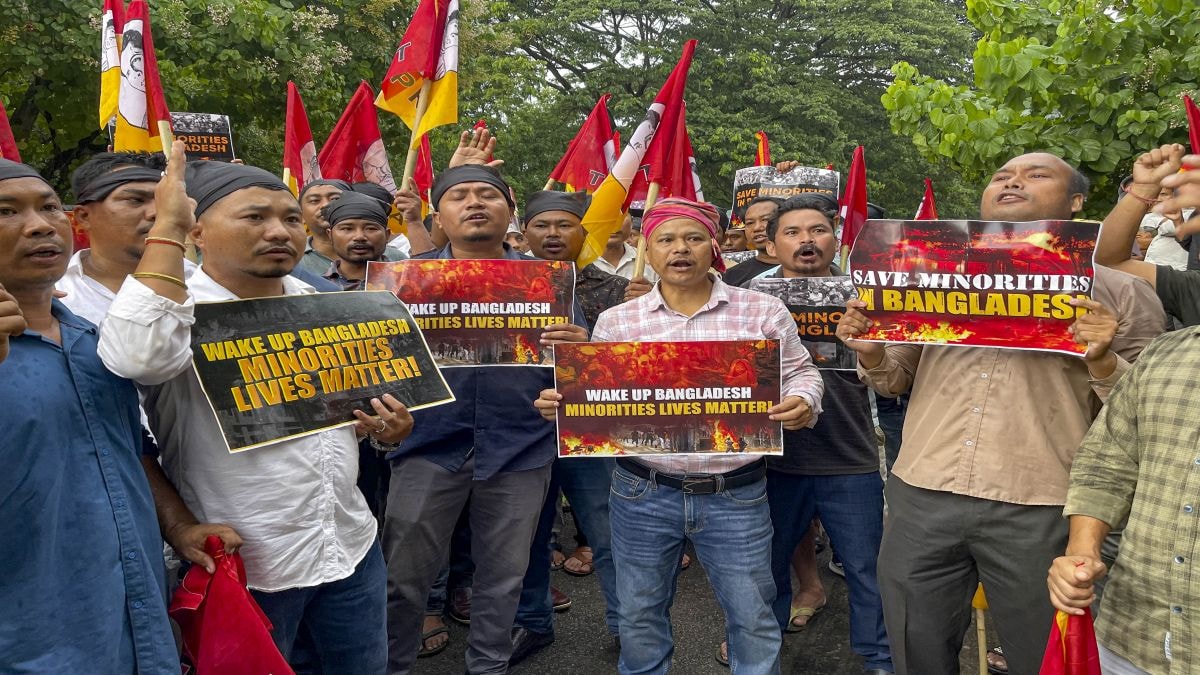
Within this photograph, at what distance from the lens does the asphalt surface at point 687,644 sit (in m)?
4.13

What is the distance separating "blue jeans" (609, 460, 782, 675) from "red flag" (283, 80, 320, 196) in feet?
12.9

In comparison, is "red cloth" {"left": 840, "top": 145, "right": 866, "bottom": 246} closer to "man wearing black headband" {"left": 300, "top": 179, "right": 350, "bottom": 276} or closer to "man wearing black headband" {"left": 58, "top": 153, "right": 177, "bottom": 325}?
"man wearing black headband" {"left": 300, "top": 179, "right": 350, "bottom": 276}

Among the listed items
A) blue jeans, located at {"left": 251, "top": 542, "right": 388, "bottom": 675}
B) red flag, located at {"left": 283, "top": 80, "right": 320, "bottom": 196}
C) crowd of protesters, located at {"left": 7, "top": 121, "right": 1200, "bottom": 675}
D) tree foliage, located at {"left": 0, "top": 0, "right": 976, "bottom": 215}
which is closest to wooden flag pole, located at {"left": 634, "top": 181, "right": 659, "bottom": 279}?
crowd of protesters, located at {"left": 7, "top": 121, "right": 1200, "bottom": 675}

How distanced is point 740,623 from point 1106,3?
477 centimetres

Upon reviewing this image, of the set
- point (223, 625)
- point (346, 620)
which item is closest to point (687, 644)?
point (346, 620)

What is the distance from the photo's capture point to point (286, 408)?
8.14 feet

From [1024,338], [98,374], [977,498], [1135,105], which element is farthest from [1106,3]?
[98,374]

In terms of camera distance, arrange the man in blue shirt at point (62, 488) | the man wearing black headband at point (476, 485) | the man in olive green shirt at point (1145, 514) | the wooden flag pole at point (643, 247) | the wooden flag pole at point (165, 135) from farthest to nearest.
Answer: the wooden flag pole at point (643, 247) < the man wearing black headband at point (476, 485) < the wooden flag pole at point (165, 135) < the man in olive green shirt at point (1145, 514) < the man in blue shirt at point (62, 488)

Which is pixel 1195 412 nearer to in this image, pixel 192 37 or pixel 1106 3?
pixel 1106 3

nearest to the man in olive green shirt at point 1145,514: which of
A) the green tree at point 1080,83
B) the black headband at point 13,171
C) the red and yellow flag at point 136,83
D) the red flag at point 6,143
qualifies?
the black headband at point 13,171

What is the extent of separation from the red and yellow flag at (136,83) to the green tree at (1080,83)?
196 inches

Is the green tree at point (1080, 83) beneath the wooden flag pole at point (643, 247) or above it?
above

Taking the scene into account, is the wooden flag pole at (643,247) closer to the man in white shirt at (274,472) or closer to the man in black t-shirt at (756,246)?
the man in black t-shirt at (756,246)

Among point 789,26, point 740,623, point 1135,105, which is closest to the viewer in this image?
point 740,623
